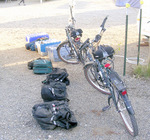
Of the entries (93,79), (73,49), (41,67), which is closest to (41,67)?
(41,67)

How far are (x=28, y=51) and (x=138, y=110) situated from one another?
4643 mm

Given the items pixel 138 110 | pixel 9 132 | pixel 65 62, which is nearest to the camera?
pixel 9 132

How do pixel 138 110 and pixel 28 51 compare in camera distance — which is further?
pixel 28 51

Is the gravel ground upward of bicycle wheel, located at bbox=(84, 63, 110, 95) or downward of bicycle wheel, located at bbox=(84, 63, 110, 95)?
downward

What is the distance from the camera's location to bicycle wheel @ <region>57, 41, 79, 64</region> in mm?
6254

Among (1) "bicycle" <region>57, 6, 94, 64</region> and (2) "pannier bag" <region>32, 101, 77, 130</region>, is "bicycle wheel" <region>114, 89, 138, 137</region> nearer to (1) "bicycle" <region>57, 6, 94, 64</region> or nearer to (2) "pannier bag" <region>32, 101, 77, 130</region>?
(2) "pannier bag" <region>32, 101, 77, 130</region>

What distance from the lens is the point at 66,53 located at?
661 centimetres

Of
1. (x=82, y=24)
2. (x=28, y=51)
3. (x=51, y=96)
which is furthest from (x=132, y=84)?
(x=82, y=24)

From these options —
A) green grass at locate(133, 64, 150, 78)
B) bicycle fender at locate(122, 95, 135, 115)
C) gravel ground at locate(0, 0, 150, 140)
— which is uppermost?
bicycle fender at locate(122, 95, 135, 115)

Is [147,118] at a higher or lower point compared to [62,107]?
lower

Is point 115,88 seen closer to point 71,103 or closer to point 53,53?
point 71,103

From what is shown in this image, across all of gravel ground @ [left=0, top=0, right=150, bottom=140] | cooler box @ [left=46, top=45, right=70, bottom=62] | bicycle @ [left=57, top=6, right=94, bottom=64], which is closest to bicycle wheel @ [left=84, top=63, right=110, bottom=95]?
gravel ground @ [left=0, top=0, right=150, bottom=140]

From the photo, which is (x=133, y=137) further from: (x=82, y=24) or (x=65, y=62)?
(x=82, y=24)

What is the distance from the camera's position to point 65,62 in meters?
6.50
